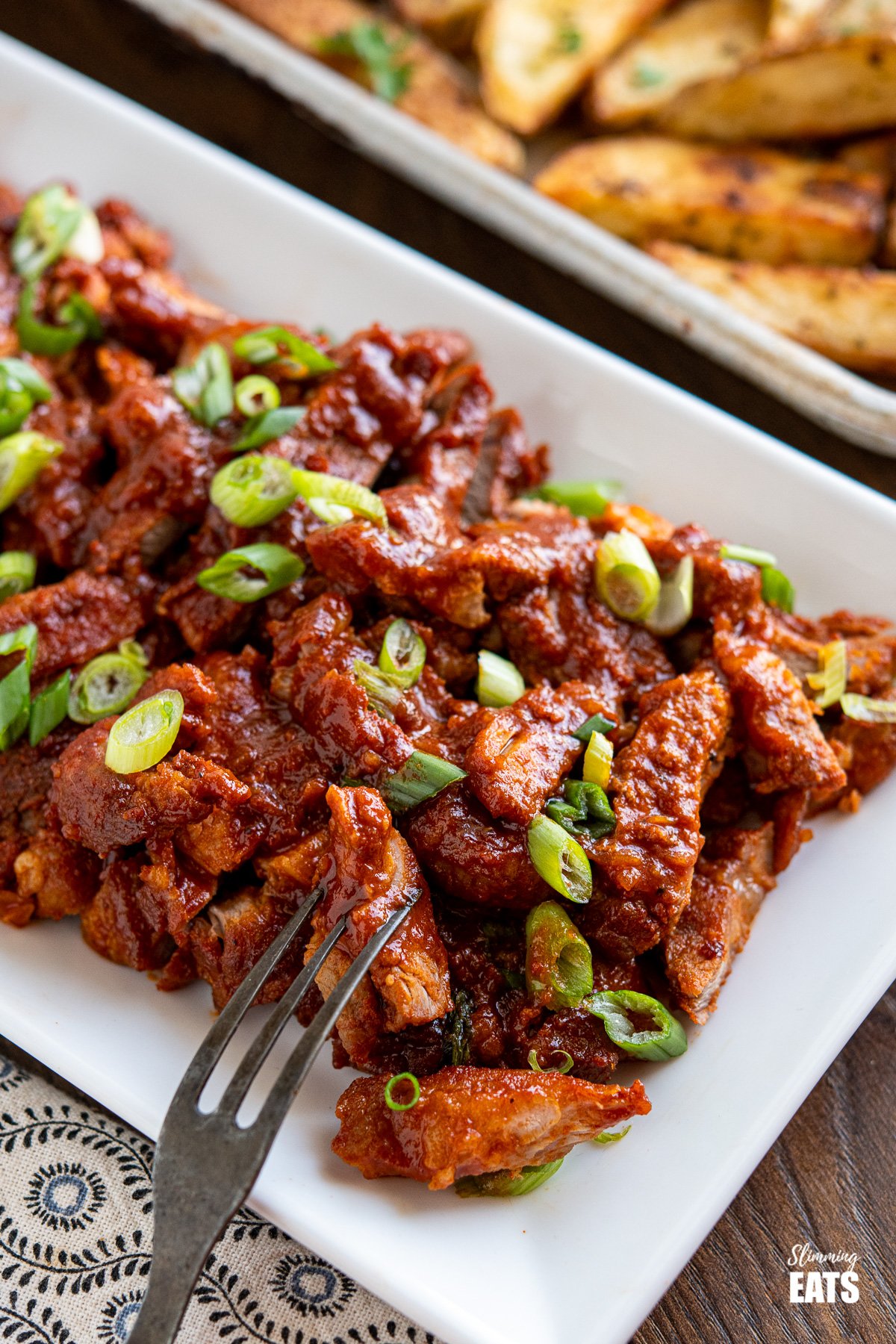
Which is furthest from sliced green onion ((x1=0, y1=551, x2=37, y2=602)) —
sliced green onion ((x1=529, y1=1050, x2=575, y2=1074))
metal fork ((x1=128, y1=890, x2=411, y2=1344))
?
sliced green onion ((x1=529, y1=1050, x2=575, y2=1074))

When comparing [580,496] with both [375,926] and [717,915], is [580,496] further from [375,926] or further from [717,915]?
[375,926]

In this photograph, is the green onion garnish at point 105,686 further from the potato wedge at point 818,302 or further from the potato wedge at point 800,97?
the potato wedge at point 800,97

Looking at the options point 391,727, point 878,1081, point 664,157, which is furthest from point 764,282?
point 878,1081

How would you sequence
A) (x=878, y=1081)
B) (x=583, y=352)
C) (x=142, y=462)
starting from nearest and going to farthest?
(x=878, y=1081)
(x=142, y=462)
(x=583, y=352)

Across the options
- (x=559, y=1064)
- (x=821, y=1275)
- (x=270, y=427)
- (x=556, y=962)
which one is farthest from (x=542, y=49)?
(x=821, y=1275)

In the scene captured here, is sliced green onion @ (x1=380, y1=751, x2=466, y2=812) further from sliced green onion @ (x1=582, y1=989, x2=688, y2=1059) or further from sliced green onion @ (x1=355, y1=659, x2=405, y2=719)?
sliced green onion @ (x1=582, y1=989, x2=688, y2=1059)

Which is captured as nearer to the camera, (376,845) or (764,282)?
(376,845)

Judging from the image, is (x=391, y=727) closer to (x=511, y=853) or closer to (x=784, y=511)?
(x=511, y=853)

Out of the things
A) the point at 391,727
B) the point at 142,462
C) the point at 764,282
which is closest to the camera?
the point at 391,727
